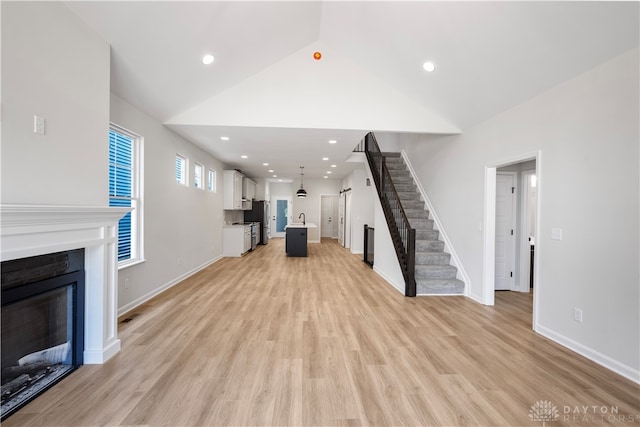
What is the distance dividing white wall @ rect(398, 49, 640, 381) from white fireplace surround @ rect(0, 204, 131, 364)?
4.27 meters

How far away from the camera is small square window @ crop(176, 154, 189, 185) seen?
502 cm

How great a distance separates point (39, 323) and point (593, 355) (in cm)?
460

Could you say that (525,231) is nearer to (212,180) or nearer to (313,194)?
(212,180)

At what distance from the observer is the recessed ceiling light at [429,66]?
3514mm

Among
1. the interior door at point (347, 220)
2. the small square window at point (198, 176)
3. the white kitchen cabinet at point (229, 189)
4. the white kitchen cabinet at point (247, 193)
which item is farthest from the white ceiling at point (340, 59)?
the interior door at point (347, 220)

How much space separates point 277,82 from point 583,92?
11.7 feet

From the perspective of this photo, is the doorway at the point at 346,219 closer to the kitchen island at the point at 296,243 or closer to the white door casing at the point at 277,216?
the kitchen island at the point at 296,243

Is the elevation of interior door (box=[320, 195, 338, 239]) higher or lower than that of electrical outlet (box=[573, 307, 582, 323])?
higher

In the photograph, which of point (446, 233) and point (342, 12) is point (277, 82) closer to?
point (342, 12)

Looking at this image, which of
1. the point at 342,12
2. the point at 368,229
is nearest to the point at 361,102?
the point at 342,12

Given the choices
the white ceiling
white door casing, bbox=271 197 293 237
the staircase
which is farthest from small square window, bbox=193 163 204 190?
white door casing, bbox=271 197 293 237

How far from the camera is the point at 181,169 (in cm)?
521

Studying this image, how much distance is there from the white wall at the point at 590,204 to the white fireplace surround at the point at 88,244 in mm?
4271

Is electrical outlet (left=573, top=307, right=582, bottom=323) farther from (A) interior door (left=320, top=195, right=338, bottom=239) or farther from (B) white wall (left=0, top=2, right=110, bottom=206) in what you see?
(A) interior door (left=320, top=195, right=338, bottom=239)
